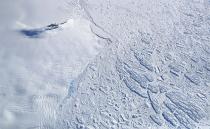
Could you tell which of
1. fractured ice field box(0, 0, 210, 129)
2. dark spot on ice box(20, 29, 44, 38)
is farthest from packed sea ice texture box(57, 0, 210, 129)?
dark spot on ice box(20, 29, 44, 38)

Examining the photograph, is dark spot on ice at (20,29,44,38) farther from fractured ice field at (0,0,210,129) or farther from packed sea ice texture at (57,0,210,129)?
packed sea ice texture at (57,0,210,129)

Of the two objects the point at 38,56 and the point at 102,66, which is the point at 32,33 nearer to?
the point at 38,56

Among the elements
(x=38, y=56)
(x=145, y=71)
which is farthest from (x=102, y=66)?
(x=38, y=56)

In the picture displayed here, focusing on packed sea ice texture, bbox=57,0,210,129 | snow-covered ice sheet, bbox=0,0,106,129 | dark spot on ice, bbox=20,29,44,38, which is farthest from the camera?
dark spot on ice, bbox=20,29,44,38

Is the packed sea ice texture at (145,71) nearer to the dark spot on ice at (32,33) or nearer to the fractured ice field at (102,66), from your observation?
the fractured ice field at (102,66)

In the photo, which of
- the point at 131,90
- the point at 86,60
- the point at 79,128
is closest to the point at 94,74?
the point at 86,60

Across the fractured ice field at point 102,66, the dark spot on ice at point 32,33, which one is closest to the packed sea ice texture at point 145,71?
the fractured ice field at point 102,66

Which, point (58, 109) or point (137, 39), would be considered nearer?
point (58, 109)

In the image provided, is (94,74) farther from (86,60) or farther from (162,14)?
(162,14)
